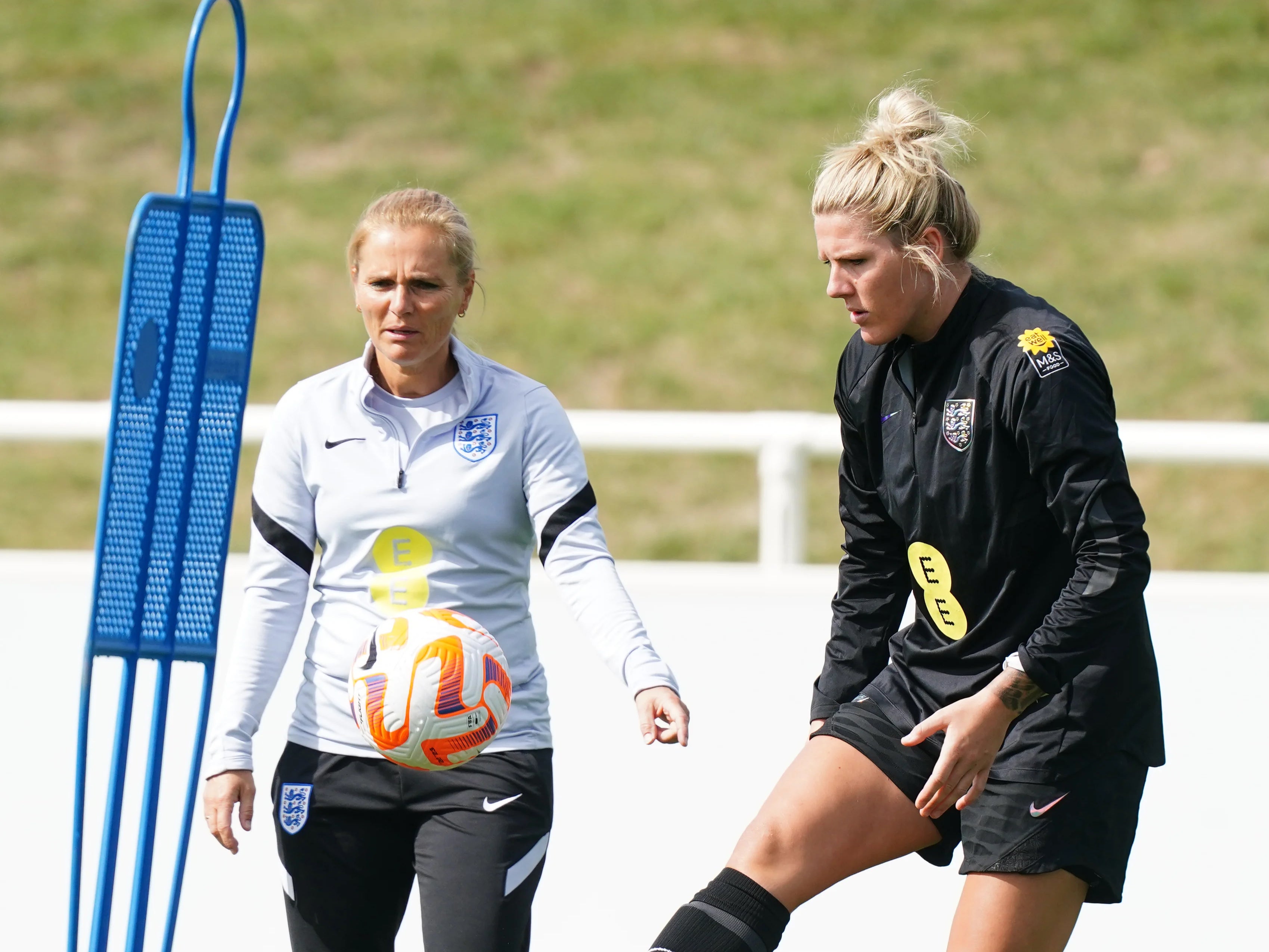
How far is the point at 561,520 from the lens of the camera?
108 inches

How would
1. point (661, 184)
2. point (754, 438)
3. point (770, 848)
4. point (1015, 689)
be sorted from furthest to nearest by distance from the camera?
point (661, 184)
point (754, 438)
point (770, 848)
point (1015, 689)

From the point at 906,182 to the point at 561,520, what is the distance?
30.7 inches

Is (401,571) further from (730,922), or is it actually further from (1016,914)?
(1016,914)

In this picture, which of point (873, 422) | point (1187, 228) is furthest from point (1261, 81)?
point (873, 422)

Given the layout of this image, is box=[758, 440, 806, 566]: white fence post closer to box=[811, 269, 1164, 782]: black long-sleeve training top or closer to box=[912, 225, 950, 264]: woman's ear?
box=[811, 269, 1164, 782]: black long-sleeve training top

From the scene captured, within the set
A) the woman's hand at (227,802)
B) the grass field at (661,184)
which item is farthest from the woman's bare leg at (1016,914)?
the grass field at (661,184)

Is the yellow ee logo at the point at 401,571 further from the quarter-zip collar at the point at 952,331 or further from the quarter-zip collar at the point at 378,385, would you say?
the quarter-zip collar at the point at 952,331

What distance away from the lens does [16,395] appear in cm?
1154

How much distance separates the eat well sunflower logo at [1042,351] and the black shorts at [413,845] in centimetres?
102

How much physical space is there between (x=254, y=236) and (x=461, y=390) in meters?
0.48

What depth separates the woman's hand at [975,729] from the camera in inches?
98.0

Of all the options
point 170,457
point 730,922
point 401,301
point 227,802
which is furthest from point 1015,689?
point 170,457

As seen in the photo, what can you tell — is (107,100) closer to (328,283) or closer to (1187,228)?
(328,283)

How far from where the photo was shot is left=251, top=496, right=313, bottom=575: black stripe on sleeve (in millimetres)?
2773
